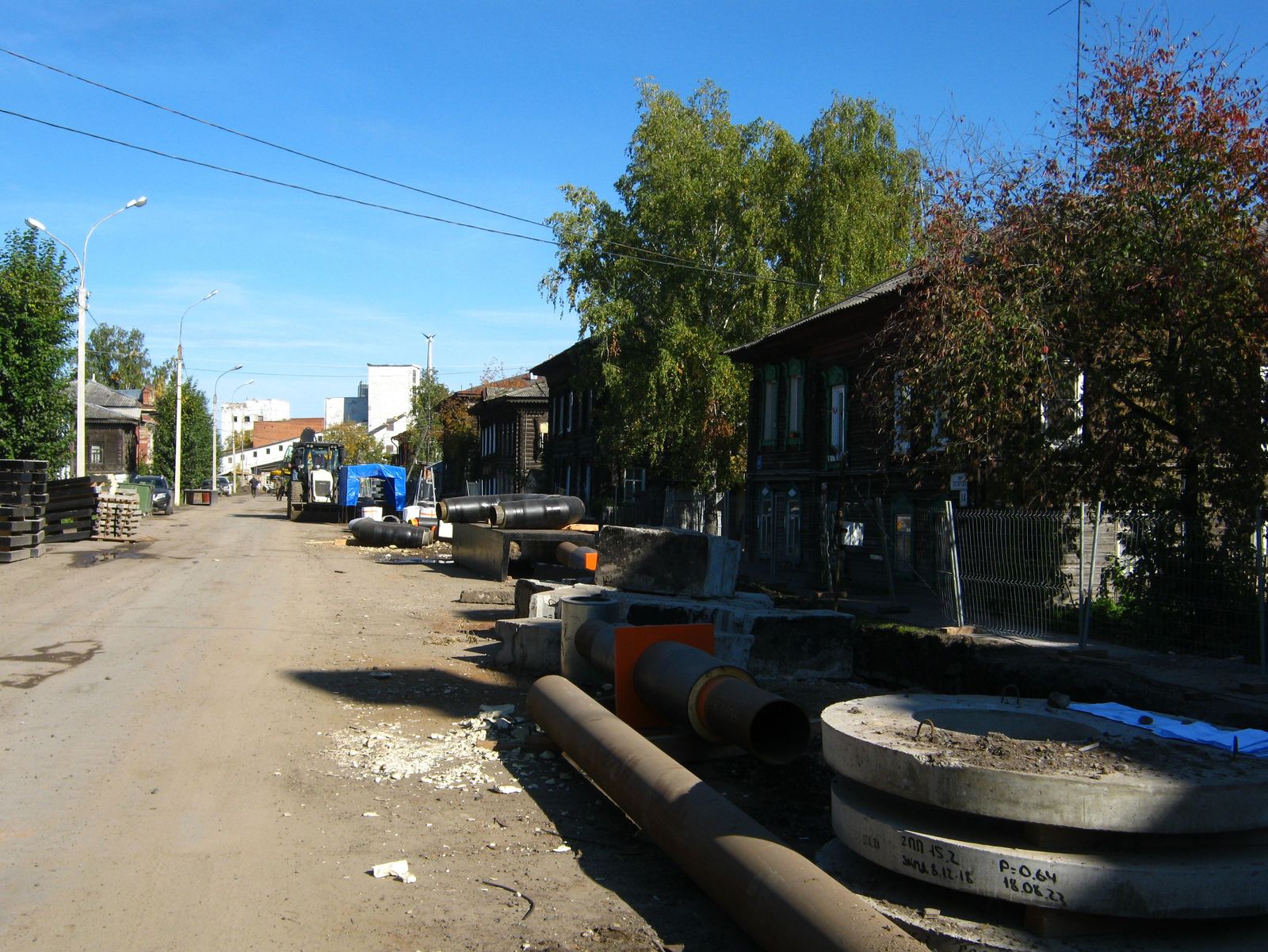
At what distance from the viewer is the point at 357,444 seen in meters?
84.8

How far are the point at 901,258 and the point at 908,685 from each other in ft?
76.3

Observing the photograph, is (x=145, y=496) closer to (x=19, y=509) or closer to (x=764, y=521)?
(x=19, y=509)

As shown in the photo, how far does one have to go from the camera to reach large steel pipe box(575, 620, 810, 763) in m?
6.18

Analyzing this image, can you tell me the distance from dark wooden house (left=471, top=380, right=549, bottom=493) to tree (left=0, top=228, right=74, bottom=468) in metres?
22.8

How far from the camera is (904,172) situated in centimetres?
3189

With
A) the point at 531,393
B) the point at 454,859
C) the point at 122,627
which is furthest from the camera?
the point at 531,393

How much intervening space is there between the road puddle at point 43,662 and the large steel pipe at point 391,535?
18.0 metres

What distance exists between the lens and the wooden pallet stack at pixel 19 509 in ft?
69.1

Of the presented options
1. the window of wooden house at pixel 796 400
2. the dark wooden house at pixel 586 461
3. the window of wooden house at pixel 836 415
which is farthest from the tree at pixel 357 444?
the window of wooden house at pixel 836 415

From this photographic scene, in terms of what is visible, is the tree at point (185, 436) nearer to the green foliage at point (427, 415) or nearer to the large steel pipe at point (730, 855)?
the green foliage at point (427, 415)

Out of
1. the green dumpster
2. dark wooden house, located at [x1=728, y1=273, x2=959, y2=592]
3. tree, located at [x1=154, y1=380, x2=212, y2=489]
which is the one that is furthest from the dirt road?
tree, located at [x1=154, y1=380, x2=212, y2=489]

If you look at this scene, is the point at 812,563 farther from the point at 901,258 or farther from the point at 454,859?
the point at 454,859

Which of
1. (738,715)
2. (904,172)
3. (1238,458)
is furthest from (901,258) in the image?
(738,715)

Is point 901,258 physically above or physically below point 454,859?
above
